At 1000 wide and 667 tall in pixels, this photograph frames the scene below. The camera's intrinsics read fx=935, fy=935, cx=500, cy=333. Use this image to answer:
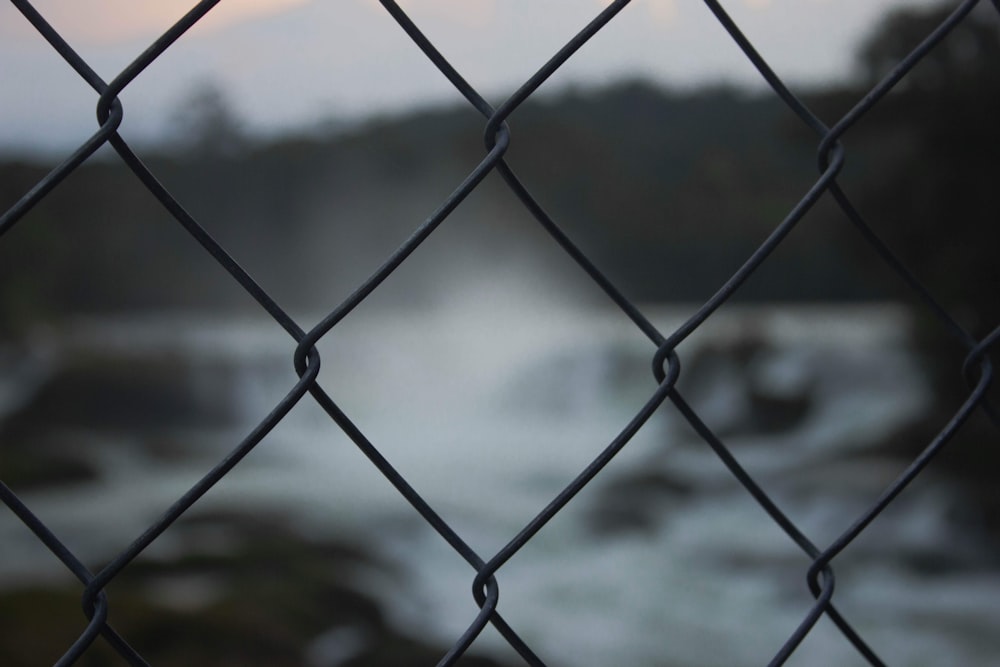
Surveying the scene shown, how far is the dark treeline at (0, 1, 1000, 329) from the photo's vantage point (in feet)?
20.6

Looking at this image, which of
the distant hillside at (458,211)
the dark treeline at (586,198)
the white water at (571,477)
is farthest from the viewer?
the distant hillside at (458,211)

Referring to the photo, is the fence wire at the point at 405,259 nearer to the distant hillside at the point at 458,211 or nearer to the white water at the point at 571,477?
the white water at the point at 571,477

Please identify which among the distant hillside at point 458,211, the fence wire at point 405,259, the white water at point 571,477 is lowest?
the fence wire at point 405,259

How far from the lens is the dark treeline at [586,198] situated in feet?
20.6

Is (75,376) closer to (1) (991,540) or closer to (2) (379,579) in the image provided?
(2) (379,579)

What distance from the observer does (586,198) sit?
919cm

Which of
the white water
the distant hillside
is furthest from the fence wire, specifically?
the distant hillside

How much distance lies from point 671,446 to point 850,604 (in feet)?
8.58

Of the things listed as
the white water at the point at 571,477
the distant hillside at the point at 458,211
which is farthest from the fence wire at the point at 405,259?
the distant hillside at the point at 458,211

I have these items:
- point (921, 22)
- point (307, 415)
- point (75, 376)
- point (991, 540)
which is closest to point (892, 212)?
point (921, 22)

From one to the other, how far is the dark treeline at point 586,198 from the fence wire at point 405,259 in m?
5.97

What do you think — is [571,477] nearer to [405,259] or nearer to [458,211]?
[458,211]

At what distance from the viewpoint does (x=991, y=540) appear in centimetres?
574

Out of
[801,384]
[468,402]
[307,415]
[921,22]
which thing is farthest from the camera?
[468,402]
